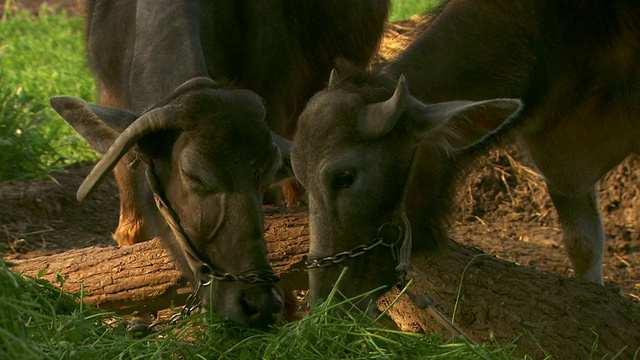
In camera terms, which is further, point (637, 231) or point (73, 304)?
point (637, 231)

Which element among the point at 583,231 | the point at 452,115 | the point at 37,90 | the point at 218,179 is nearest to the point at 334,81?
the point at 452,115

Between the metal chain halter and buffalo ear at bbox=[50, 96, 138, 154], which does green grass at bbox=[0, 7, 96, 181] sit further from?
the metal chain halter

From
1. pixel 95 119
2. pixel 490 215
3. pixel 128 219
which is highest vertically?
pixel 95 119

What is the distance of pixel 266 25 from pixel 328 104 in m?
1.47

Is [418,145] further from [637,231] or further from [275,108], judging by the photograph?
[637,231]

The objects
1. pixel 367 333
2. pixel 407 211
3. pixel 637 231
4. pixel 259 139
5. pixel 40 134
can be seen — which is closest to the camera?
pixel 367 333

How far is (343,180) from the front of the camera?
4281 mm

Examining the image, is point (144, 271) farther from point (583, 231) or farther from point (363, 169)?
point (583, 231)

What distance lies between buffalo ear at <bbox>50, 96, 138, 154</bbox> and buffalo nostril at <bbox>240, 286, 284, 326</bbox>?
0.83m

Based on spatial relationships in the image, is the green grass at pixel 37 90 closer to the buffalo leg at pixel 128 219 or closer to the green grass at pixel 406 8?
the buffalo leg at pixel 128 219

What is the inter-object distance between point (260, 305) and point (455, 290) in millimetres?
1156

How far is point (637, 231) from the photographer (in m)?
7.50

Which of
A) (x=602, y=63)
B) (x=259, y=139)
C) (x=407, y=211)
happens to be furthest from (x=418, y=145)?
(x=602, y=63)

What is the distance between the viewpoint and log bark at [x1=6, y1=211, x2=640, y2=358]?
4.70m
